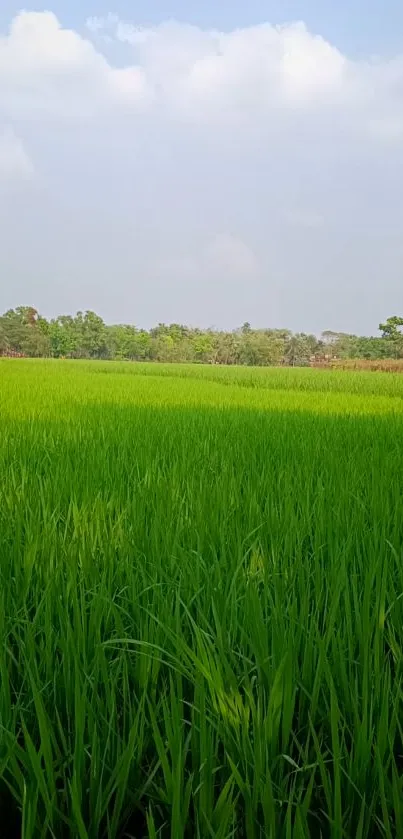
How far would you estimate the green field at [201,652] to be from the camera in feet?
1.90

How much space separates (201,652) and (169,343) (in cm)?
7412

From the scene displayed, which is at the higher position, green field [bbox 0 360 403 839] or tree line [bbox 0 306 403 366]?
tree line [bbox 0 306 403 366]

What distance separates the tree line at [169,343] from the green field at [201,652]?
216ft

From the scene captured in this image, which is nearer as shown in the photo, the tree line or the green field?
the green field

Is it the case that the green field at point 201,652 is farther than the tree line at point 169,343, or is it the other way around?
the tree line at point 169,343

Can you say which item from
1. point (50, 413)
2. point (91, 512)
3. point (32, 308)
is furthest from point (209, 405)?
point (32, 308)

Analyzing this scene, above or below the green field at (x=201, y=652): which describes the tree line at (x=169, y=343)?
above

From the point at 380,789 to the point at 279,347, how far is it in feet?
242

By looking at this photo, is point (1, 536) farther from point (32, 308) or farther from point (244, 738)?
point (32, 308)

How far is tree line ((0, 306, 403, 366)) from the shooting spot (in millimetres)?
67875

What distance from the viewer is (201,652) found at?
2.29ft

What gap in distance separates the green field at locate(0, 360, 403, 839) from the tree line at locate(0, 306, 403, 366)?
6598 cm

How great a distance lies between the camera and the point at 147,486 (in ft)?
6.23

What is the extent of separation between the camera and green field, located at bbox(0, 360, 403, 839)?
578mm
